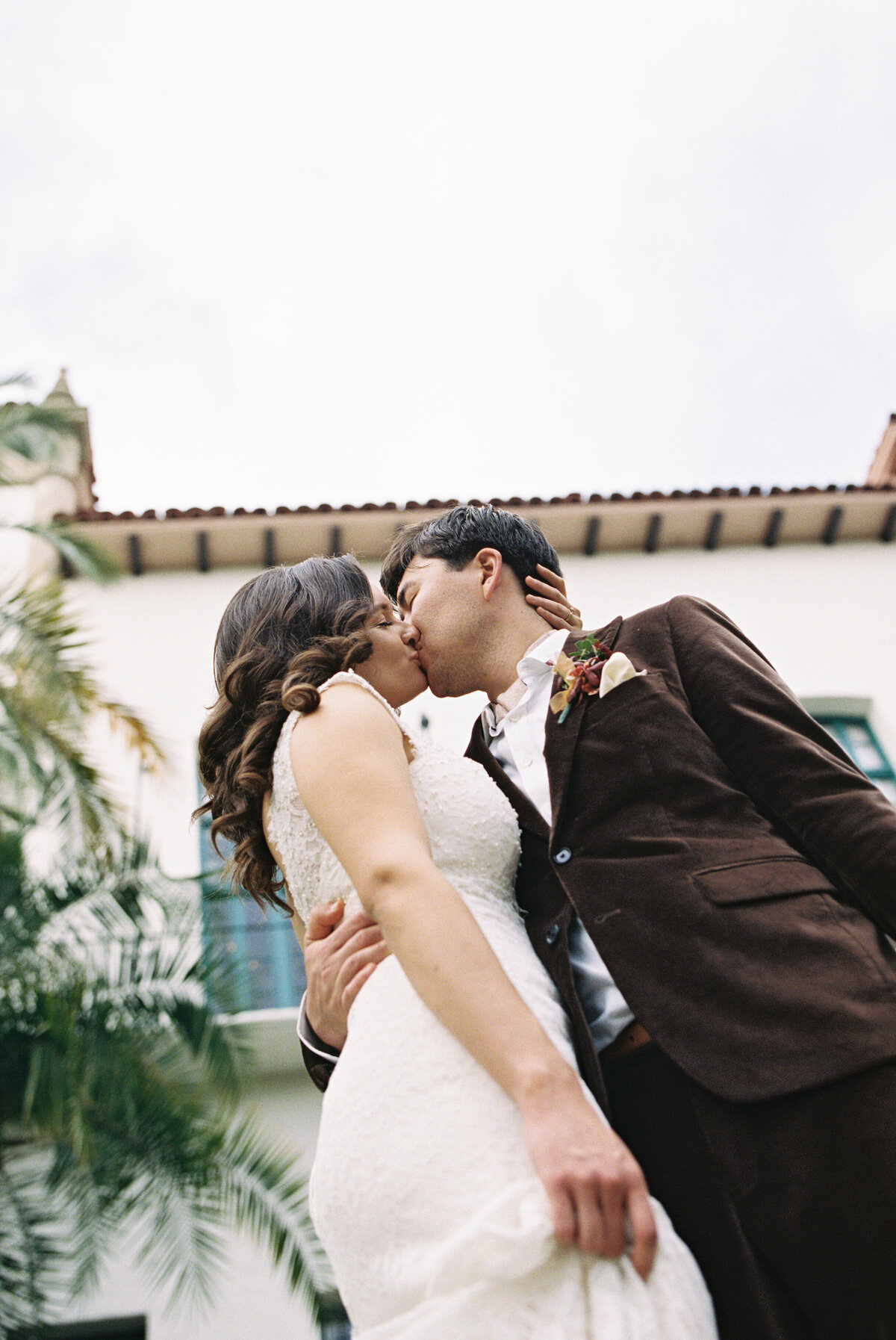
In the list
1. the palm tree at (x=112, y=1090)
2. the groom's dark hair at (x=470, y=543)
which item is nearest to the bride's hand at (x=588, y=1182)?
the groom's dark hair at (x=470, y=543)

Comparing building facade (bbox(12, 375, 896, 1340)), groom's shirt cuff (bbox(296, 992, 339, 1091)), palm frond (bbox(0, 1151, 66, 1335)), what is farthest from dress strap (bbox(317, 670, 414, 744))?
building facade (bbox(12, 375, 896, 1340))

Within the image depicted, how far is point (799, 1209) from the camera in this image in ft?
5.03

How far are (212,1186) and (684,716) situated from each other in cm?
332

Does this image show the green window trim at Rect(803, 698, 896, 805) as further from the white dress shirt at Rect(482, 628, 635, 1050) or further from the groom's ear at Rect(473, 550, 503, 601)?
the white dress shirt at Rect(482, 628, 635, 1050)

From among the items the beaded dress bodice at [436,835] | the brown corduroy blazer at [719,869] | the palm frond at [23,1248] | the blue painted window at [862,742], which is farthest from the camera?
the blue painted window at [862,742]

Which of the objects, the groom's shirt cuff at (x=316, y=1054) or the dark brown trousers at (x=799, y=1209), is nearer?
the dark brown trousers at (x=799, y=1209)

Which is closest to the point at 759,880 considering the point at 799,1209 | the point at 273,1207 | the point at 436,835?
the point at 799,1209

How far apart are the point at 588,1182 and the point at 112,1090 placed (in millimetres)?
3317

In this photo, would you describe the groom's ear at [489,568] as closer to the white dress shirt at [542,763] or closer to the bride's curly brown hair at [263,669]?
the white dress shirt at [542,763]

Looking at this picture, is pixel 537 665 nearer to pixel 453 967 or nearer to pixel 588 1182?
pixel 453 967

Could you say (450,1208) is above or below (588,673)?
below

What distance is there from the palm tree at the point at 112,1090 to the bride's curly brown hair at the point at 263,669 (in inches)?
76.9

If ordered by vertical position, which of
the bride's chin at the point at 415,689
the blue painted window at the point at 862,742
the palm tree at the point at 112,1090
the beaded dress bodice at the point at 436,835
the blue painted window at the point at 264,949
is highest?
the beaded dress bodice at the point at 436,835

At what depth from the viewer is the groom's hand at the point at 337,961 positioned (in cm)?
190
